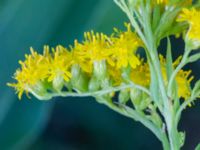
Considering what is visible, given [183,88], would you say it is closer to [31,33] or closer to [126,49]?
[126,49]

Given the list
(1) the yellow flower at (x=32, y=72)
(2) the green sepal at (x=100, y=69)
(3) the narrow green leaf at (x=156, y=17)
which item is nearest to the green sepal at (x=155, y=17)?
(3) the narrow green leaf at (x=156, y=17)

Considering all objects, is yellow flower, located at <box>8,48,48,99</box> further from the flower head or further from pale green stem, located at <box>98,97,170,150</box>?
Answer: the flower head

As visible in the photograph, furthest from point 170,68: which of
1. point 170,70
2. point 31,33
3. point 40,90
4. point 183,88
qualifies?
point 31,33

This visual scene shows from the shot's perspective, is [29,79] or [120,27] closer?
[29,79]

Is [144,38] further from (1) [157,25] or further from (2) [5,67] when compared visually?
(2) [5,67]

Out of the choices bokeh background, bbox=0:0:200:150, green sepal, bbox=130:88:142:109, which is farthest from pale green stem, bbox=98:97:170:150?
bokeh background, bbox=0:0:200:150

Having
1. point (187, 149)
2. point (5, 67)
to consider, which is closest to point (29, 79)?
point (5, 67)
